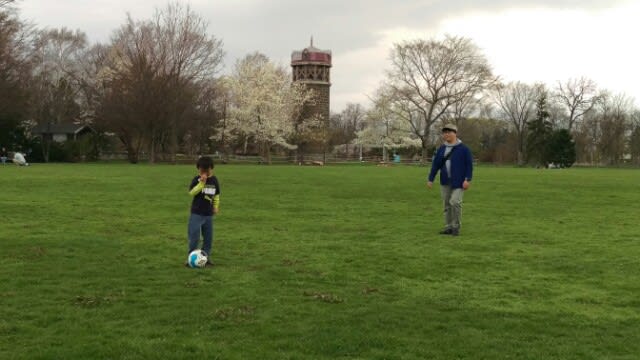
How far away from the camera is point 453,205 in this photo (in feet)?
40.2

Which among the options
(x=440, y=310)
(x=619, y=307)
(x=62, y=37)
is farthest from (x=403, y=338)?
(x=62, y=37)

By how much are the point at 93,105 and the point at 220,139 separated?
17005 millimetres

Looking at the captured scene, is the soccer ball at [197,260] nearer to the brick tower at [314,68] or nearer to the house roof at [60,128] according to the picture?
the house roof at [60,128]

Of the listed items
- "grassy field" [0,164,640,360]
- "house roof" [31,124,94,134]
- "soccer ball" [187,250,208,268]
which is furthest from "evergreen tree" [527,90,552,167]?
"soccer ball" [187,250,208,268]

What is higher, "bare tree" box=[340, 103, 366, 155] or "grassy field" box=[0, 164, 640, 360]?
"bare tree" box=[340, 103, 366, 155]

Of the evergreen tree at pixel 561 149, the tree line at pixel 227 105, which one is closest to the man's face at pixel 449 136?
the tree line at pixel 227 105

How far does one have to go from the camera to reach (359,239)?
11.7 metres

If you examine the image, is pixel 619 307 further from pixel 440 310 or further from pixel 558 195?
pixel 558 195

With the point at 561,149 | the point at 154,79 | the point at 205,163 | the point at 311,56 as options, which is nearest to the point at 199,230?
the point at 205,163

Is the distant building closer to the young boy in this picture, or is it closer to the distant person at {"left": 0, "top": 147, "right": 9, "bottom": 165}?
the distant person at {"left": 0, "top": 147, "right": 9, "bottom": 165}

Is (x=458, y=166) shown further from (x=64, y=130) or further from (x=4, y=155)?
(x=64, y=130)

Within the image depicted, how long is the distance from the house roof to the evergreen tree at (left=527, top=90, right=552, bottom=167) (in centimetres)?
5777

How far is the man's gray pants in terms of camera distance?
478 inches

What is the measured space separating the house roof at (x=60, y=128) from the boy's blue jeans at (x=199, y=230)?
68.6 meters
